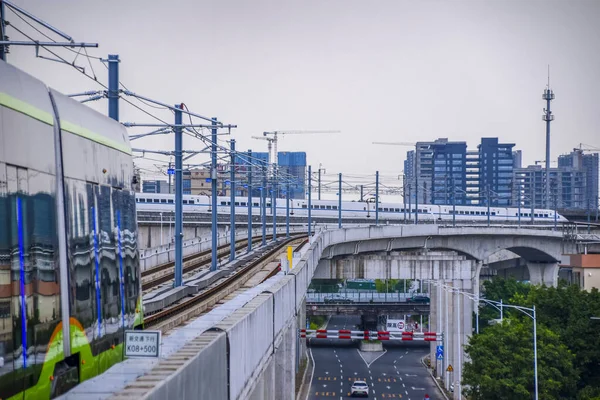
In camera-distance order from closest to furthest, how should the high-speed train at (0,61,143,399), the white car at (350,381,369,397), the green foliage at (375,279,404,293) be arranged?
the high-speed train at (0,61,143,399)
the white car at (350,381,369,397)
the green foliage at (375,279,404,293)

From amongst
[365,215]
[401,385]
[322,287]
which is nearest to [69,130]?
[401,385]

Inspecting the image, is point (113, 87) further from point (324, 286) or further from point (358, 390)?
point (324, 286)

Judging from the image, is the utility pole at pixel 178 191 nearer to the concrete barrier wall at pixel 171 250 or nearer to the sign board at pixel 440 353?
the concrete barrier wall at pixel 171 250

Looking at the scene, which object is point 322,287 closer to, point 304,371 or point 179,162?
point 304,371

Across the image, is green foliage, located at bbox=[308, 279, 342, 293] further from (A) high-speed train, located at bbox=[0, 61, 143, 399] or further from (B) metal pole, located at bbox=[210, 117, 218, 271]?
(A) high-speed train, located at bbox=[0, 61, 143, 399]

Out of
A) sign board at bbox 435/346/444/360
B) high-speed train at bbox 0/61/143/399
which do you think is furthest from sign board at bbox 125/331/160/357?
sign board at bbox 435/346/444/360

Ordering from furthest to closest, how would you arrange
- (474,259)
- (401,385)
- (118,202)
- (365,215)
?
(365,215), (474,259), (401,385), (118,202)

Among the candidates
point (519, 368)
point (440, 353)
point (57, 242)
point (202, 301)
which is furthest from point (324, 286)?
point (57, 242)

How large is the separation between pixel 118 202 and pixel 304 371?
210 ft

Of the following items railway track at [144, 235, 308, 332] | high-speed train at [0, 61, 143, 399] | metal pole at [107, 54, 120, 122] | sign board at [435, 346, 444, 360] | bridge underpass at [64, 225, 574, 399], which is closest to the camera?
high-speed train at [0, 61, 143, 399]

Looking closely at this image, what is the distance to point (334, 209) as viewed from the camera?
135375 mm

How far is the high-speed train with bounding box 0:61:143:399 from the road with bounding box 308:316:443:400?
4970cm

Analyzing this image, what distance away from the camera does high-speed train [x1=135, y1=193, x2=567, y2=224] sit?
11362 cm

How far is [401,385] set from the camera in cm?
7125
